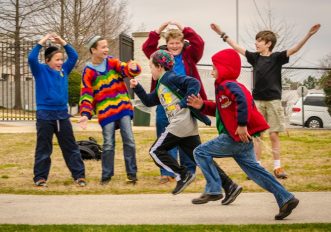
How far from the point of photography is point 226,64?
6.85m

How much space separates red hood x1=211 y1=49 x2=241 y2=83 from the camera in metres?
6.80

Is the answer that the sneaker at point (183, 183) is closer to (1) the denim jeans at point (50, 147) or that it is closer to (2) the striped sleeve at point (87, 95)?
(2) the striped sleeve at point (87, 95)

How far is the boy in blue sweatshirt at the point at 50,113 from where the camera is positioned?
9141mm

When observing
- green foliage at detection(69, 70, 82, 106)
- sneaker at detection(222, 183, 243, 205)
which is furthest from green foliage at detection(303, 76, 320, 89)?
sneaker at detection(222, 183, 243, 205)

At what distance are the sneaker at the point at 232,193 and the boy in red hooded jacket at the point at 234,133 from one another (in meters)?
0.35

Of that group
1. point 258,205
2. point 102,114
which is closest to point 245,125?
point 258,205

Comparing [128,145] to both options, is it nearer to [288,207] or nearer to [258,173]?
[258,173]

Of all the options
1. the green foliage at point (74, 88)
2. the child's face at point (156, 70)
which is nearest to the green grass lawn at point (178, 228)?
the child's face at point (156, 70)

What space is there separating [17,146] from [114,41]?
2571 cm

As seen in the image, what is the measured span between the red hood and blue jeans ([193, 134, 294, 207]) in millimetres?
551

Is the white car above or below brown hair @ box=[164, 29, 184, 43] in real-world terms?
below

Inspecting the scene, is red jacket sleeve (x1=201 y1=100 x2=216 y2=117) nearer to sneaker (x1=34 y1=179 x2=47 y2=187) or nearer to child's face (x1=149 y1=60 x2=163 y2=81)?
child's face (x1=149 y1=60 x2=163 y2=81)

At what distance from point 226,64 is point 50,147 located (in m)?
3.33

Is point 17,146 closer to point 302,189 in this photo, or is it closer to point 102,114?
point 102,114
